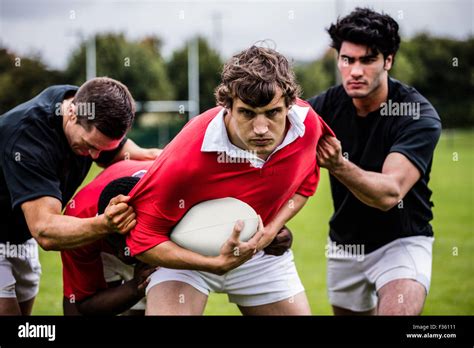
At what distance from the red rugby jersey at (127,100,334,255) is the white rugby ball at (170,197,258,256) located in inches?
1.6

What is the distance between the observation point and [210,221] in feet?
13.6

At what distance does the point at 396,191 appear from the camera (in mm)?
4766

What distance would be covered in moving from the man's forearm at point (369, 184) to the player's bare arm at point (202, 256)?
0.73 metres

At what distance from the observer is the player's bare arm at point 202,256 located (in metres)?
4.03

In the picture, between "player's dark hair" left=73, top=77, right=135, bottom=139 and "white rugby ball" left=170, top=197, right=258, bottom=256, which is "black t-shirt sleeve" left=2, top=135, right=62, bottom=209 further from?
"white rugby ball" left=170, top=197, right=258, bottom=256

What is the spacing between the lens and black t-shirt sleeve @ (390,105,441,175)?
498 centimetres

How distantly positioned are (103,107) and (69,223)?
801 millimetres

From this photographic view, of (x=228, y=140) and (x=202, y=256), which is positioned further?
(x=202, y=256)

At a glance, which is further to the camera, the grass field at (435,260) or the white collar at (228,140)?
the grass field at (435,260)

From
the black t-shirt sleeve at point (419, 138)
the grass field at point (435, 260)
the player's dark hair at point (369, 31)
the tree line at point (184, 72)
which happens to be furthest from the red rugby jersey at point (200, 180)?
the tree line at point (184, 72)

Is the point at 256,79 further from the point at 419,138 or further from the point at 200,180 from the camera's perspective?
the point at 419,138

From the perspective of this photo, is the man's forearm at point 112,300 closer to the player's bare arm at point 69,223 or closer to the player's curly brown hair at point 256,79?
the player's bare arm at point 69,223

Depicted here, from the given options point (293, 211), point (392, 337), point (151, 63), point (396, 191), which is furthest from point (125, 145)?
point (151, 63)

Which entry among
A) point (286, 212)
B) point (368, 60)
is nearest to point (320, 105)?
point (368, 60)
